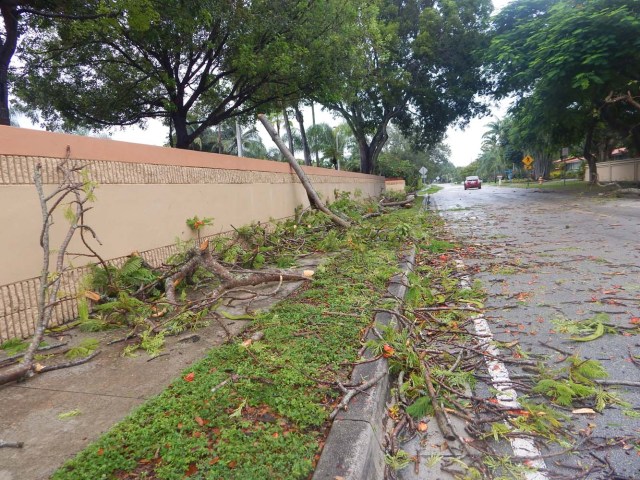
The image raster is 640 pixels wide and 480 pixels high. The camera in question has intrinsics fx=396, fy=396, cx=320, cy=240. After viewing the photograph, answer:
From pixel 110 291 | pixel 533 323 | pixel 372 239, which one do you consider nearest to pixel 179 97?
pixel 372 239

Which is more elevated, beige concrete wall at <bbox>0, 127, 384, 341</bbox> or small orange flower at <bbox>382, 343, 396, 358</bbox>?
beige concrete wall at <bbox>0, 127, 384, 341</bbox>

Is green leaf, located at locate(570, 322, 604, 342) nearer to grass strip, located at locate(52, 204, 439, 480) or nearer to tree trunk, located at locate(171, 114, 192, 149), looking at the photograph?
grass strip, located at locate(52, 204, 439, 480)

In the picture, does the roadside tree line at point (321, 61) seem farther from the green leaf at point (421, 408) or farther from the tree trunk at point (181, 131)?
the green leaf at point (421, 408)

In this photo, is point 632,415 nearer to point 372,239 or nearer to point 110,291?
point 110,291

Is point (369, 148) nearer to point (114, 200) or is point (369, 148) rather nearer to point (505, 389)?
point (114, 200)

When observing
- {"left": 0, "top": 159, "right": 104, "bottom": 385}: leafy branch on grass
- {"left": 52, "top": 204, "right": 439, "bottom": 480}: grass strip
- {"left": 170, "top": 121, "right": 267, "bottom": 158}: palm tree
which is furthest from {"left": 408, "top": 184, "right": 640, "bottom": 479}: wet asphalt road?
{"left": 170, "top": 121, "right": 267, "bottom": 158}: palm tree

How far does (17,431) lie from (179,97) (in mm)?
14866

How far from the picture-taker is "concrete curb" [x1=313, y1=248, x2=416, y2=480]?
187cm

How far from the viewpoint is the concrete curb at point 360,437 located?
73.5 inches

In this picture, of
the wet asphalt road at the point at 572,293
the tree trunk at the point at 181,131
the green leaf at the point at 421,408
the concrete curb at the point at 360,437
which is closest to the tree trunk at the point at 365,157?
the tree trunk at the point at 181,131

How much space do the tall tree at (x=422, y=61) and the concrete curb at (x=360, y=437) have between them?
19.0m

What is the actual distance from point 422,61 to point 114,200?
75.5 ft

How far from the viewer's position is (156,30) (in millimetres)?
11398

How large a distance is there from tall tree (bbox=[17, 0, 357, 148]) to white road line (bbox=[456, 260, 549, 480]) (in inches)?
392
